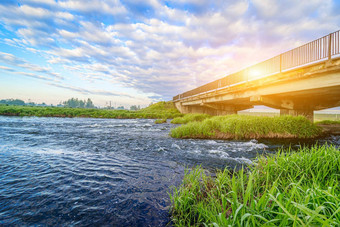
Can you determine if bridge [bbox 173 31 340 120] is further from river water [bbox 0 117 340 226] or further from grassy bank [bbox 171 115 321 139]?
river water [bbox 0 117 340 226]

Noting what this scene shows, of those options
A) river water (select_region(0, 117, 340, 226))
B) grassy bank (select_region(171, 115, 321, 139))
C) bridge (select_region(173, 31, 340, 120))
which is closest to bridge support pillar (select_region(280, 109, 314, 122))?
bridge (select_region(173, 31, 340, 120))

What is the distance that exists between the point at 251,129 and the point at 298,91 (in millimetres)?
5032

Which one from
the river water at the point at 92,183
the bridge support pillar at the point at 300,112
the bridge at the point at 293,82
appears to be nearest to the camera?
the river water at the point at 92,183

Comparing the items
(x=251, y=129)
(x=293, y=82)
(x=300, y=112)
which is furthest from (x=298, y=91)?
(x=300, y=112)

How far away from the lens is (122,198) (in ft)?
12.3

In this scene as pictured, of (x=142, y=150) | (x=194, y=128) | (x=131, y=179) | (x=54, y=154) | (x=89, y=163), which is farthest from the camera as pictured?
(x=194, y=128)

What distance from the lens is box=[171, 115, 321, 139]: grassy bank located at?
39.3ft

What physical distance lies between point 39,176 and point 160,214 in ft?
14.0

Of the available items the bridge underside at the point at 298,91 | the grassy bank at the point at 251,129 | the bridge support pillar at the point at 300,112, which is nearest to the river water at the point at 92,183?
the grassy bank at the point at 251,129

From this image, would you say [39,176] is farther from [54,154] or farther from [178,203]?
[178,203]

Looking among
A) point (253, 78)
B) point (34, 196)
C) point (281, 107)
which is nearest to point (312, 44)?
point (253, 78)

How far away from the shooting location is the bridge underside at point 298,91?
10.0 meters

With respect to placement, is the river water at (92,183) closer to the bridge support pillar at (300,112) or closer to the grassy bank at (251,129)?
the grassy bank at (251,129)

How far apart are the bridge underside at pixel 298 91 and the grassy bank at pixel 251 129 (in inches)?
111
